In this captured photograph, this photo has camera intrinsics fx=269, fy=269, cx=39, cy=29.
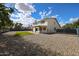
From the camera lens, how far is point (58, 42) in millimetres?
3125

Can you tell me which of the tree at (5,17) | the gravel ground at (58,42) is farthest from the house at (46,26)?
the tree at (5,17)

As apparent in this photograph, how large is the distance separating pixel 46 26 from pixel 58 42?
0.23 metres

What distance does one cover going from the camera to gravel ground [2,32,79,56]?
307 cm

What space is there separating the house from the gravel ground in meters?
0.06

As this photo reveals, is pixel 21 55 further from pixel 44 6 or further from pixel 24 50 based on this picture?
pixel 44 6

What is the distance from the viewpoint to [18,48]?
3.11 m

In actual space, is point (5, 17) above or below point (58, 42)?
above

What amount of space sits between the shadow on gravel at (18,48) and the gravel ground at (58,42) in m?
0.05

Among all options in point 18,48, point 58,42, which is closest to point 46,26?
point 58,42

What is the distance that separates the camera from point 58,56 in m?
3.04

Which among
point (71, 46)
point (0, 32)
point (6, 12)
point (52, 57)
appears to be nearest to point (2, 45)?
point (0, 32)

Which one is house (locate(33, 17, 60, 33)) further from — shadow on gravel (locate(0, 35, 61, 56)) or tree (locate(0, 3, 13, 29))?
tree (locate(0, 3, 13, 29))

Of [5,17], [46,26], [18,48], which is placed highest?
[5,17]

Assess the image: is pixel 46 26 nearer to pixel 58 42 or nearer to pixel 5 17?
pixel 58 42
